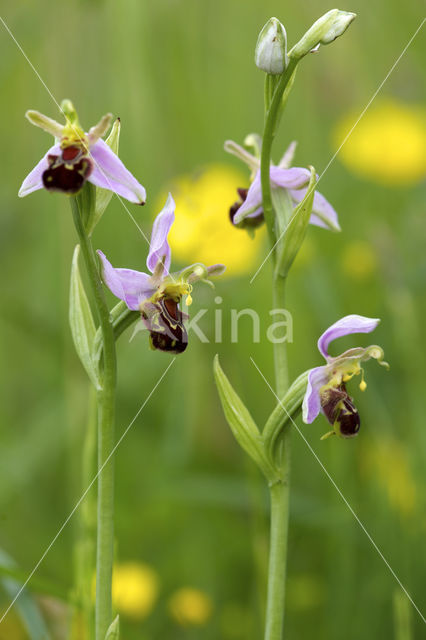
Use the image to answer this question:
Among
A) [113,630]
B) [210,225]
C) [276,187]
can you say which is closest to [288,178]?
[276,187]

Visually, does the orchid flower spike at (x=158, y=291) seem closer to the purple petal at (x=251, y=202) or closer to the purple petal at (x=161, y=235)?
the purple petal at (x=161, y=235)

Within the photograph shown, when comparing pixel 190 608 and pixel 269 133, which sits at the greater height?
pixel 269 133

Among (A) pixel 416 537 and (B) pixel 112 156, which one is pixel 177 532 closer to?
(A) pixel 416 537

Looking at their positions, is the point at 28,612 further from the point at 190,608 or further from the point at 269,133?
the point at 269,133

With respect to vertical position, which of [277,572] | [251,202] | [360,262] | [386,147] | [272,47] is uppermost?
[386,147]

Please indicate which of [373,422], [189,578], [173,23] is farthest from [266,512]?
[173,23]

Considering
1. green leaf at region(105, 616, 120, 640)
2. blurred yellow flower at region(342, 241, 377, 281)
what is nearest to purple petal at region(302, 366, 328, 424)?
green leaf at region(105, 616, 120, 640)

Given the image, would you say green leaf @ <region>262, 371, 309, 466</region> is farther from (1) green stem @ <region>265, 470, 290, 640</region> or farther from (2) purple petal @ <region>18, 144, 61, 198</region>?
(2) purple petal @ <region>18, 144, 61, 198</region>
